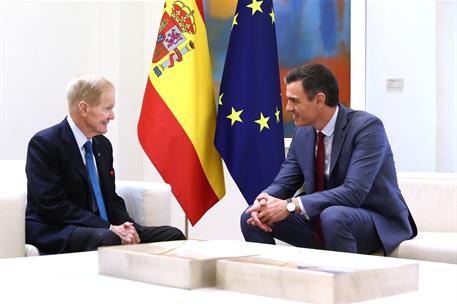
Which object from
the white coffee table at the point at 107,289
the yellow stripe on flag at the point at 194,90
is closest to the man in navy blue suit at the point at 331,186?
the yellow stripe on flag at the point at 194,90

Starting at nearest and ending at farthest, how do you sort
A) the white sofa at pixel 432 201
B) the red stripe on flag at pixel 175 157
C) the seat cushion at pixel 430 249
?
the seat cushion at pixel 430 249 < the white sofa at pixel 432 201 < the red stripe on flag at pixel 175 157

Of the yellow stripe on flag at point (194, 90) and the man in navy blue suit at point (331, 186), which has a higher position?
the yellow stripe on flag at point (194, 90)

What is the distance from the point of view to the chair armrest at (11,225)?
126 inches

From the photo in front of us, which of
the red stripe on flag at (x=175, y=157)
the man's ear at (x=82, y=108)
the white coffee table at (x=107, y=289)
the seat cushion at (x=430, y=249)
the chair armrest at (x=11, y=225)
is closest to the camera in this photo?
the white coffee table at (x=107, y=289)

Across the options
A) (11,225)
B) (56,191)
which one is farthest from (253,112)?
(11,225)

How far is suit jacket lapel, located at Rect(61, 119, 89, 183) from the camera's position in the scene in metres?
3.66

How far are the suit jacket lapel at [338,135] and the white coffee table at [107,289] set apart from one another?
1.60 metres

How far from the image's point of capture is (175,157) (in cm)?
430

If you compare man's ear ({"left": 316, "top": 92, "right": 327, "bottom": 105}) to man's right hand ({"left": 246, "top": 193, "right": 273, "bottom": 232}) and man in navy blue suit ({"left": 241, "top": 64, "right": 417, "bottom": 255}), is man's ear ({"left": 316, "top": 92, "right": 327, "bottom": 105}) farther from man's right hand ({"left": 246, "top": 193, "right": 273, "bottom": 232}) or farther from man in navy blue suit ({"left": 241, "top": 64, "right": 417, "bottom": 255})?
man's right hand ({"left": 246, "top": 193, "right": 273, "bottom": 232})

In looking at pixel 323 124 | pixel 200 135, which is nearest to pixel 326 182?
pixel 323 124

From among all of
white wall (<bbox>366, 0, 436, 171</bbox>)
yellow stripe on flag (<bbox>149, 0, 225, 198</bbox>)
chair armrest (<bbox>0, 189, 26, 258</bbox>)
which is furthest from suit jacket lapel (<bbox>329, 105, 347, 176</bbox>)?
chair armrest (<bbox>0, 189, 26, 258</bbox>)

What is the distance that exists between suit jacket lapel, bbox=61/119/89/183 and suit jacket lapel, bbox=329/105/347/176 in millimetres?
1249

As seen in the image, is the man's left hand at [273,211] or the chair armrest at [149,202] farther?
the chair armrest at [149,202]

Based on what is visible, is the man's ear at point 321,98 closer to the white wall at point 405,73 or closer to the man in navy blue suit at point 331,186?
the man in navy blue suit at point 331,186
